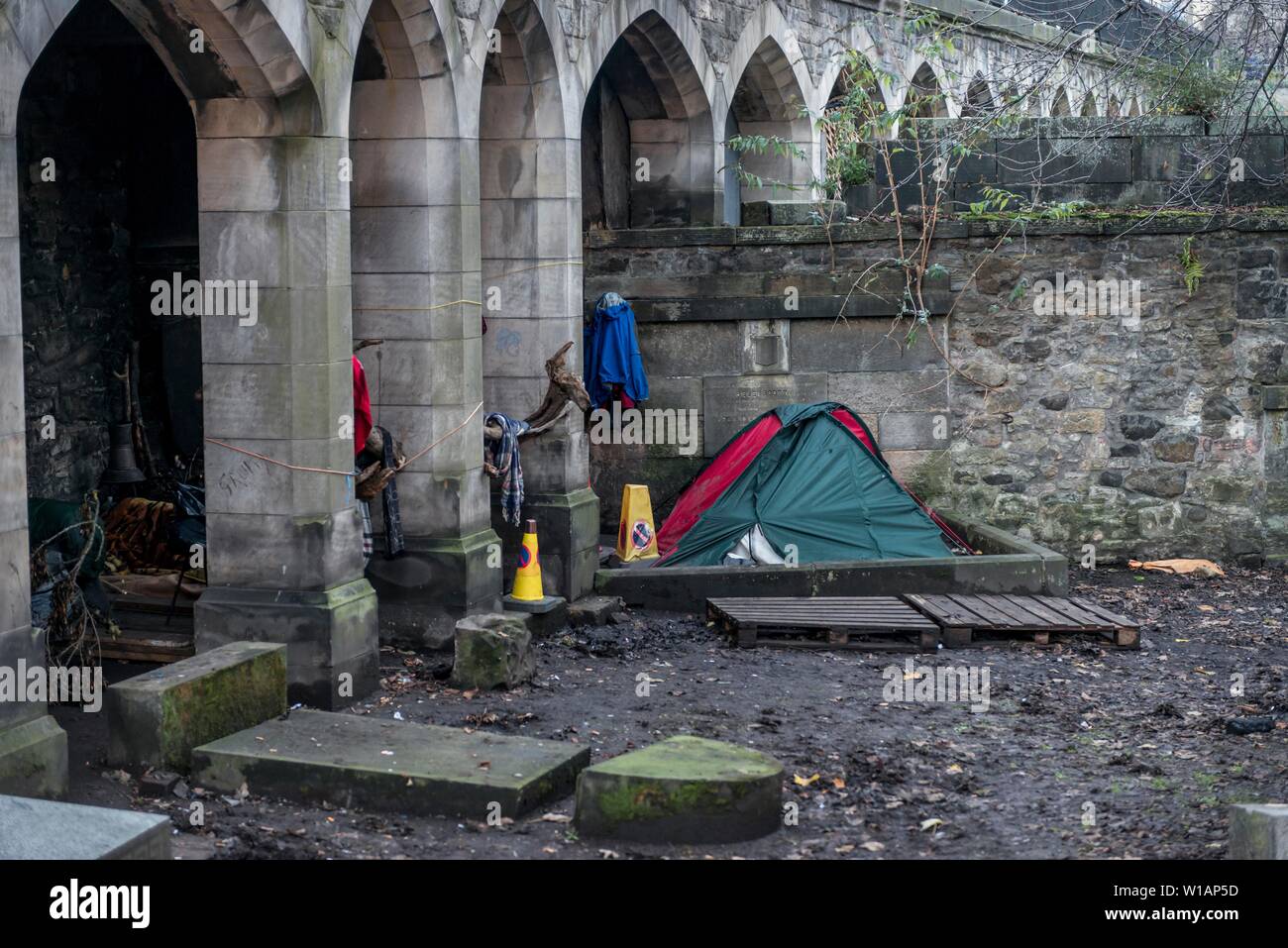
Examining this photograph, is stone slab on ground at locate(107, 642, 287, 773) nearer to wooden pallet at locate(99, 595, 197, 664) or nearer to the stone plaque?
wooden pallet at locate(99, 595, 197, 664)

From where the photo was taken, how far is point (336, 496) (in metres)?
8.91

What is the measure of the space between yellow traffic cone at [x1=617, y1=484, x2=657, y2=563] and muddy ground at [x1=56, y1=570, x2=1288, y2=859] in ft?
2.79

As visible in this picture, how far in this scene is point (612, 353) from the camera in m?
12.5

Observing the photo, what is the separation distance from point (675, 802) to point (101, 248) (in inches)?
269

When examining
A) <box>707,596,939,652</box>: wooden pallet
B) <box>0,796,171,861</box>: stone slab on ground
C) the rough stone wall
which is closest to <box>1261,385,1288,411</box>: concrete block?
the rough stone wall

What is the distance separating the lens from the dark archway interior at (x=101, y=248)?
1093cm

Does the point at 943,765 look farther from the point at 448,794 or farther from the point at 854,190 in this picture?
the point at 854,190

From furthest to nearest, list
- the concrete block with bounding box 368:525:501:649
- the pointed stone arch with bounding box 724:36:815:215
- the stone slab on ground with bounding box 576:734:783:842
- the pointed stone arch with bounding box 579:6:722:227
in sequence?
the pointed stone arch with bounding box 724:36:815:215, the pointed stone arch with bounding box 579:6:722:227, the concrete block with bounding box 368:525:501:649, the stone slab on ground with bounding box 576:734:783:842

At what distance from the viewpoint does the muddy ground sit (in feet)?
22.0

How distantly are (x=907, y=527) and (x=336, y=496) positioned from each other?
4431 mm

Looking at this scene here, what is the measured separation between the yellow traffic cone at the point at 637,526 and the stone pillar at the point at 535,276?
59 cm
